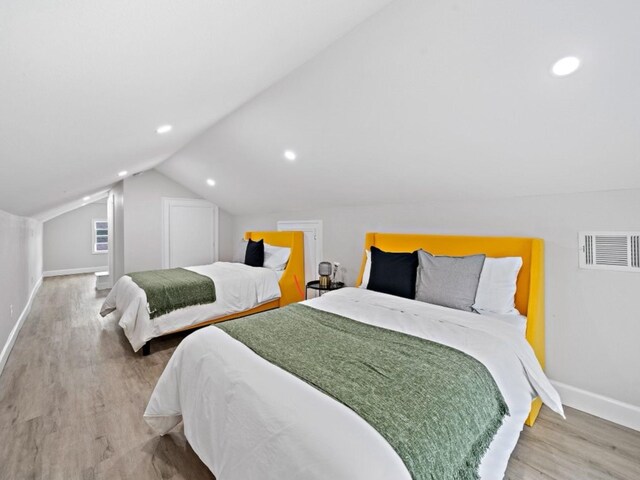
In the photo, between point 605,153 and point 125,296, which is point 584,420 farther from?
point 125,296

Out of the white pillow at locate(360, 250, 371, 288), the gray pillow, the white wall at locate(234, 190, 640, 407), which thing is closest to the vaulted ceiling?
the white wall at locate(234, 190, 640, 407)

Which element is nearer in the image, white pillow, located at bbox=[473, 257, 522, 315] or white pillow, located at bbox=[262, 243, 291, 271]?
white pillow, located at bbox=[473, 257, 522, 315]

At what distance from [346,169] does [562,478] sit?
8.44 ft

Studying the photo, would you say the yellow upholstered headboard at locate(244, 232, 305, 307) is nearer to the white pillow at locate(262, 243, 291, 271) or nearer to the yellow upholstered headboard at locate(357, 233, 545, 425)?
the white pillow at locate(262, 243, 291, 271)

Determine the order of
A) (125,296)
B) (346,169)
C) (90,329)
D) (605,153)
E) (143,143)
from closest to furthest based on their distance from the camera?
(605,153), (143,143), (346,169), (125,296), (90,329)

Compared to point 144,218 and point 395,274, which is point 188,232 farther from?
point 395,274

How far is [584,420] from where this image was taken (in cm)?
200

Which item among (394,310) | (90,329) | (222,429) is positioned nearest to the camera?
(222,429)

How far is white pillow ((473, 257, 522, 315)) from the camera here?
216cm

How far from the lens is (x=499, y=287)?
2.20 meters

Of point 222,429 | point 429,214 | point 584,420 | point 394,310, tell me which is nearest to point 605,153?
point 429,214

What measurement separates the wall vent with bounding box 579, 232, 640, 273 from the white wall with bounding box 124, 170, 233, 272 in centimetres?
570

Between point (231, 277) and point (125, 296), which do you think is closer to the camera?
point (125, 296)

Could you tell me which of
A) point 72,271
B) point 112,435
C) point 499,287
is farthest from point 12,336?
point 72,271
